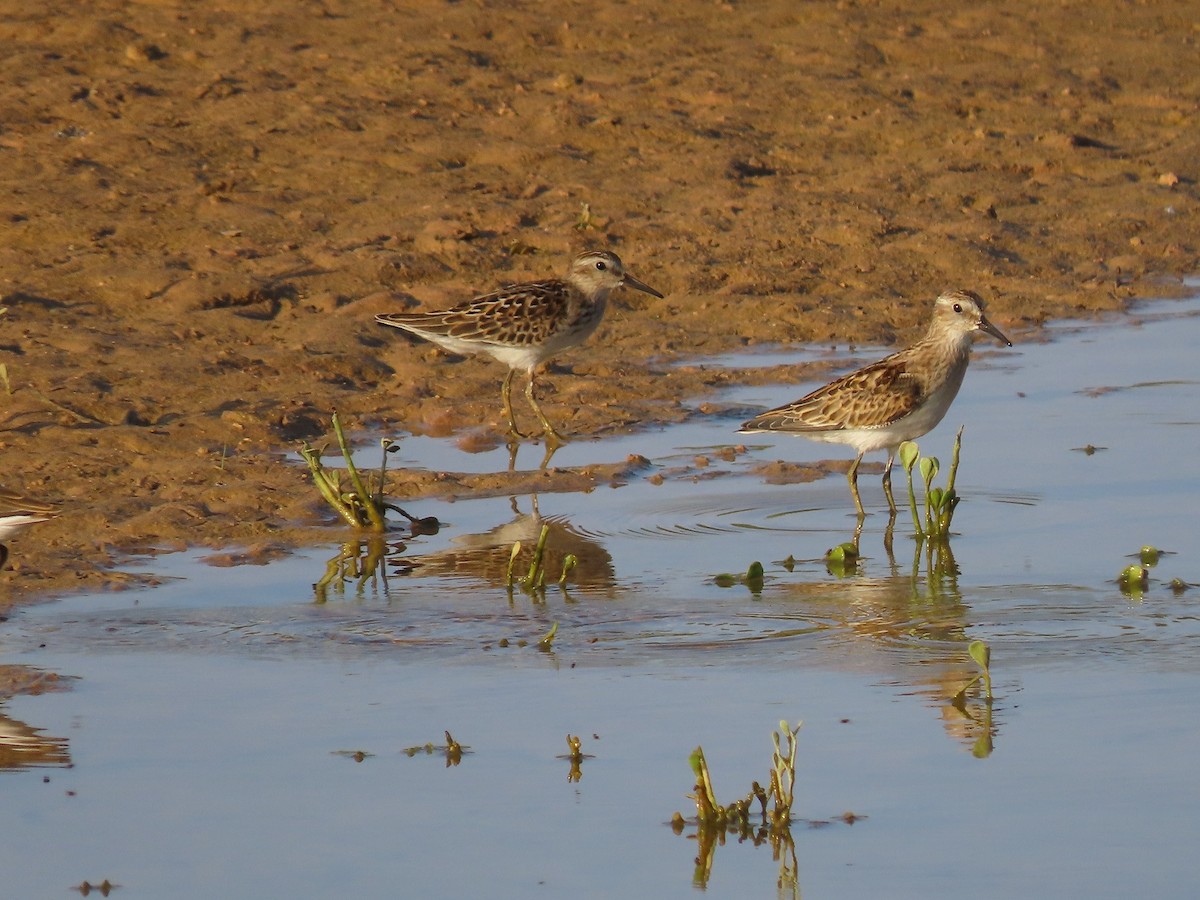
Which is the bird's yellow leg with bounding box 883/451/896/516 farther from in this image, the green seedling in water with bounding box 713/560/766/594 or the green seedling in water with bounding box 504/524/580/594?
the green seedling in water with bounding box 504/524/580/594

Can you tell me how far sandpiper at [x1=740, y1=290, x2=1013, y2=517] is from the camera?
38.1 feet

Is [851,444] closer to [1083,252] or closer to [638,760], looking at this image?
[638,760]

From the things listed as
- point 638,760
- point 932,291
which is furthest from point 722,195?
point 638,760

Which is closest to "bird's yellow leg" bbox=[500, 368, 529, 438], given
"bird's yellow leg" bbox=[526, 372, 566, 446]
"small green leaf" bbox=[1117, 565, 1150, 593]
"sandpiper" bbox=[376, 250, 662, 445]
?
"sandpiper" bbox=[376, 250, 662, 445]

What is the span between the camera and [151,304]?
14.5m

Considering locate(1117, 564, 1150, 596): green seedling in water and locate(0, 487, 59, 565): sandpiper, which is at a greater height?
locate(0, 487, 59, 565): sandpiper

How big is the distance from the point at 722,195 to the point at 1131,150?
15.1ft

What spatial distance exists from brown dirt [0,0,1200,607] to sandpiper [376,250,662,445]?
0.33m

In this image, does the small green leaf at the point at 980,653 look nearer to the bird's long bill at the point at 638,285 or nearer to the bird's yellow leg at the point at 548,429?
the bird's yellow leg at the point at 548,429

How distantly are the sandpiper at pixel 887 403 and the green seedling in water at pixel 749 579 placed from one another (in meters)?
1.72

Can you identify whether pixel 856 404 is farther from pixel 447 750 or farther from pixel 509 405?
pixel 447 750

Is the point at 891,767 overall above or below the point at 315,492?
below

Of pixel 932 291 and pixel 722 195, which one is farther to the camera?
pixel 722 195

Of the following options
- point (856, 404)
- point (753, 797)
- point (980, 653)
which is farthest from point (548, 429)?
point (753, 797)
